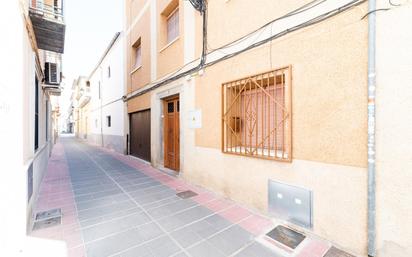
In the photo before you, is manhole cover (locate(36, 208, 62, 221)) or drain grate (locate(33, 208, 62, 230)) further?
manhole cover (locate(36, 208, 62, 221))

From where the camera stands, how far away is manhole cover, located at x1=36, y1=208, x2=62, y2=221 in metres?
3.54

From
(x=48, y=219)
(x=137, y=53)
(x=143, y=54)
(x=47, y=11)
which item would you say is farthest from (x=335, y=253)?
(x=137, y=53)

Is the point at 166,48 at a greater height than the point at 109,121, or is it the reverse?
the point at 166,48

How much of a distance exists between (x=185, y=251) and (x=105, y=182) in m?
4.18

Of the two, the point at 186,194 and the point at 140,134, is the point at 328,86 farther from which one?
the point at 140,134

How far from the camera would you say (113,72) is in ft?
43.4

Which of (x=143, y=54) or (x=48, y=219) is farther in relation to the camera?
(x=143, y=54)

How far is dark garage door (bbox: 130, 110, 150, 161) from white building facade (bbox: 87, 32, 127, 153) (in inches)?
27.8

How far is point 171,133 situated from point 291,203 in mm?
4953

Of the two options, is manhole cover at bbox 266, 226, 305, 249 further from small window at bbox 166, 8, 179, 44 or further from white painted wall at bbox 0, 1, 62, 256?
small window at bbox 166, 8, 179, 44

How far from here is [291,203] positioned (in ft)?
10.6

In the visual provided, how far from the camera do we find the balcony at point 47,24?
4.32 meters

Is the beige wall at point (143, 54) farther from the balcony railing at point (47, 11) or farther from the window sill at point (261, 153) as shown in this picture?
the window sill at point (261, 153)

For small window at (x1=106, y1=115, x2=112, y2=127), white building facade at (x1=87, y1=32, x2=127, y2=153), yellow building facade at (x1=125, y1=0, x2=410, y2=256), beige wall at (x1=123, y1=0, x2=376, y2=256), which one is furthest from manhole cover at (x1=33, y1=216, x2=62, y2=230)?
small window at (x1=106, y1=115, x2=112, y2=127)
